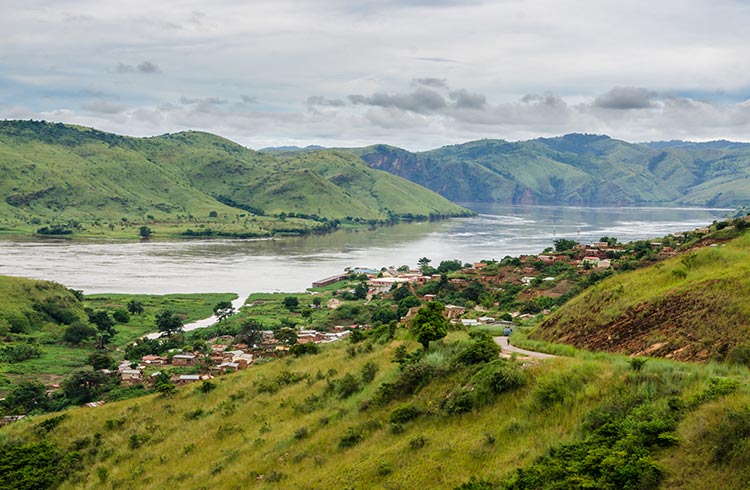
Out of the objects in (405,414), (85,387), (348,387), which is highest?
(405,414)

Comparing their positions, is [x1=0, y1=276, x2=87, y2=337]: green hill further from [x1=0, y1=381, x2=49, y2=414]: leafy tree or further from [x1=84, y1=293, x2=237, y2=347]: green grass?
[x1=0, y1=381, x2=49, y2=414]: leafy tree

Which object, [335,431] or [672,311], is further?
[672,311]

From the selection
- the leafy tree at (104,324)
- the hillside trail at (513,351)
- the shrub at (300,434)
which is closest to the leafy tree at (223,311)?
the leafy tree at (104,324)

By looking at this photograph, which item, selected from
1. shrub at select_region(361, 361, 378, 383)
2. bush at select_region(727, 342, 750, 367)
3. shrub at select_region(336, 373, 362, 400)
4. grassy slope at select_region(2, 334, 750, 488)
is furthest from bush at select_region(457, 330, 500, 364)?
bush at select_region(727, 342, 750, 367)

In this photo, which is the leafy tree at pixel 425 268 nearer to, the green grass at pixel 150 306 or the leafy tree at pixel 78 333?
the green grass at pixel 150 306

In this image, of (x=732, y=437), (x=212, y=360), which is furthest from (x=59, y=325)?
(x=732, y=437)

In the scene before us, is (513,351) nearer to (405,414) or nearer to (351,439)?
(405,414)

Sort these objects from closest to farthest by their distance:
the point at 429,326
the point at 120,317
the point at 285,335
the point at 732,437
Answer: the point at 732,437 < the point at 429,326 < the point at 285,335 < the point at 120,317
